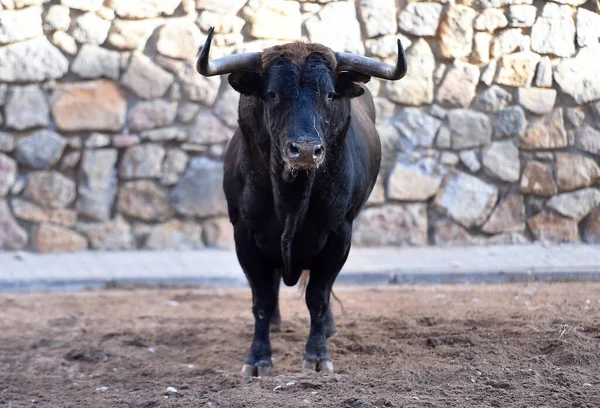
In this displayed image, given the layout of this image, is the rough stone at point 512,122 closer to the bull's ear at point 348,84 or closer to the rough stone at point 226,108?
the rough stone at point 226,108

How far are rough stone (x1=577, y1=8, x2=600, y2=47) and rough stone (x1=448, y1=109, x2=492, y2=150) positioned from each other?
1.33m

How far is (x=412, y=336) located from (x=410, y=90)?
4.61 metres

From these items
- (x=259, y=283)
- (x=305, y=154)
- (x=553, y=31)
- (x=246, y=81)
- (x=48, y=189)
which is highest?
(x=553, y=31)

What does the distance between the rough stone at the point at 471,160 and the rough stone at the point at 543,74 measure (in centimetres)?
102

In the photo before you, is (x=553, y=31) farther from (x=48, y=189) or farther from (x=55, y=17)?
(x=48, y=189)

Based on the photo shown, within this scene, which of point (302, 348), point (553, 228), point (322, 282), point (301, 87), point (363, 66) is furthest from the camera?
point (553, 228)

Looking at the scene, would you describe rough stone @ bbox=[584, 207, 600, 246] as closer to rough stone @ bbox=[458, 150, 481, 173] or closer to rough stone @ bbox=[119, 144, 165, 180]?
rough stone @ bbox=[458, 150, 481, 173]

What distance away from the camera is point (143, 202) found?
9570mm

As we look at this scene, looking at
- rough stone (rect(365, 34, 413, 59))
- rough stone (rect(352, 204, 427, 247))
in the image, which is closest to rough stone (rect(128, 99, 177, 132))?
rough stone (rect(365, 34, 413, 59))

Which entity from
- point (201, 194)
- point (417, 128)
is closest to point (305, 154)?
point (201, 194)

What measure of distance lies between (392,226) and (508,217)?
1.24 meters

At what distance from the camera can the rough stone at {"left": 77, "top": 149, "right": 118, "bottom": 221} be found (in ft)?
31.0

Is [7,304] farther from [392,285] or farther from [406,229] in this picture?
[406,229]

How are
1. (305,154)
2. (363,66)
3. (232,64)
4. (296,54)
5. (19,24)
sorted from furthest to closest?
(19,24), (363,66), (232,64), (296,54), (305,154)
